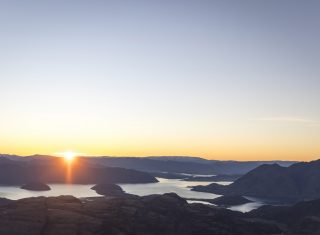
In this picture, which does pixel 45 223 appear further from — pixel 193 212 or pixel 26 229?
pixel 193 212

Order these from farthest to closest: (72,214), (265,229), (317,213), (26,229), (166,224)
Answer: (317,213) < (265,229) < (166,224) < (72,214) < (26,229)

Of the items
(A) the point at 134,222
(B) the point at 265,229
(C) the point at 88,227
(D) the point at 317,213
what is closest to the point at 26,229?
(C) the point at 88,227

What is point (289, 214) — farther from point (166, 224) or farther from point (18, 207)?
point (18, 207)

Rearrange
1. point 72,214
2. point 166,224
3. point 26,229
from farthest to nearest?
point 166,224 → point 72,214 → point 26,229

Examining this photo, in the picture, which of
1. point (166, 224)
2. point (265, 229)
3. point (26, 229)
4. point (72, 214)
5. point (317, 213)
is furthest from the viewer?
point (317, 213)

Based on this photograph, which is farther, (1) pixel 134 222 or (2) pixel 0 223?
(1) pixel 134 222

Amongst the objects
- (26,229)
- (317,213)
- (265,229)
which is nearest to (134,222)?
(26,229)
